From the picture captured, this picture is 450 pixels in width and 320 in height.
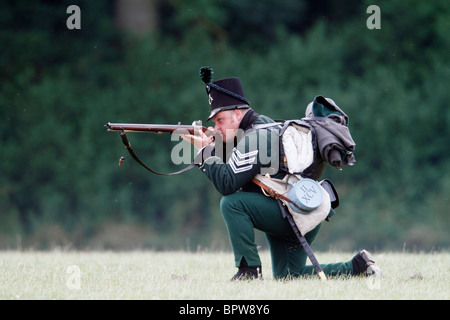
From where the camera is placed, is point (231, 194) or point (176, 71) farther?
point (176, 71)

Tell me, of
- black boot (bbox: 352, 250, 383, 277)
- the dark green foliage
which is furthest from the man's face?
the dark green foliage

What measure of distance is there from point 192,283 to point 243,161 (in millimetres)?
791

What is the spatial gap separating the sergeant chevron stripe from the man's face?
0.35m

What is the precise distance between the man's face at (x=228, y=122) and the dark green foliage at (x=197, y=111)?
7784 millimetres

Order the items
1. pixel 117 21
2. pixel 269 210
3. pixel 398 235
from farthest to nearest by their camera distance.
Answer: pixel 117 21, pixel 398 235, pixel 269 210

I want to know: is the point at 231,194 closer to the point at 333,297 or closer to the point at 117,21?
the point at 333,297

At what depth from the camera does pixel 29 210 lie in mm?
12977

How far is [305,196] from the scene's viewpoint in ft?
13.2

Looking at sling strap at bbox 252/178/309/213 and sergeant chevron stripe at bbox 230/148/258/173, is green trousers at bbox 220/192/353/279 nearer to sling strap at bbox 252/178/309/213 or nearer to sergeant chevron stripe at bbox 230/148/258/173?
sling strap at bbox 252/178/309/213

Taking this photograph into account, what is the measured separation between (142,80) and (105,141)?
138cm

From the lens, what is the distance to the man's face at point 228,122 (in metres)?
4.44

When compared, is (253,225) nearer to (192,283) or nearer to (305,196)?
(305,196)

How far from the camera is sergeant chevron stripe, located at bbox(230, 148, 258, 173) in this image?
410 centimetres
